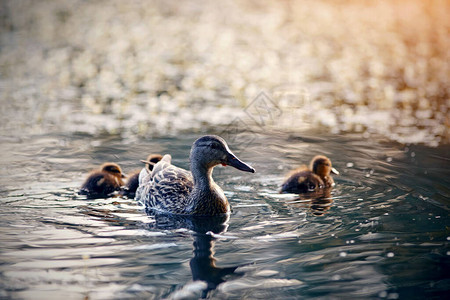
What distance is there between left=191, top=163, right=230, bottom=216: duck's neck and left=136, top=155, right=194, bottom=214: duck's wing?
147 mm

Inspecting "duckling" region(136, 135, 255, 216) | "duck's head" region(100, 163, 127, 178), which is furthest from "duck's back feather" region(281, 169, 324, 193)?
"duck's head" region(100, 163, 127, 178)

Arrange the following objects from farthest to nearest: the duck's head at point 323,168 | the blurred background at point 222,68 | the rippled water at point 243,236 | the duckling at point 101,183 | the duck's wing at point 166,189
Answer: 1. the blurred background at point 222,68
2. the duck's head at point 323,168
3. the duckling at point 101,183
4. the duck's wing at point 166,189
5. the rippled water at point 243,236

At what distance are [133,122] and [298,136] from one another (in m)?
2.40

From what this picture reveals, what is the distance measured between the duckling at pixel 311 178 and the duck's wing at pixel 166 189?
1064mm

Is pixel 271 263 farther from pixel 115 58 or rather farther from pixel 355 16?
pixel 355 16

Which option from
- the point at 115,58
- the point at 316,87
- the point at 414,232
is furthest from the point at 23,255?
the point at 115,58

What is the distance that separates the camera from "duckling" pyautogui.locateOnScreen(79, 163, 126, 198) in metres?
6.99

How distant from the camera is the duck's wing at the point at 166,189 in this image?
647 cm

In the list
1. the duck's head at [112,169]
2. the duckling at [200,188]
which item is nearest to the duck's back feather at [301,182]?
the duckling at [200,188]

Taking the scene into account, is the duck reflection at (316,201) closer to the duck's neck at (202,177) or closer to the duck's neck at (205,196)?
the duck's neck at (205,196)

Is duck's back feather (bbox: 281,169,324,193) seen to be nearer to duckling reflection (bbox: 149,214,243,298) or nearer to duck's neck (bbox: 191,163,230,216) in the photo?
duck's neck (bbox: 191,163,230,216)

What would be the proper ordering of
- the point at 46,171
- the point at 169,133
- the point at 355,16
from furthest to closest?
the point at 355,16 < the point at 169,133 < the point at 46,171

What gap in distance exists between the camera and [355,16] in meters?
18.3

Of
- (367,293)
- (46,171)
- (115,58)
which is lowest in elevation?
(367,293)
